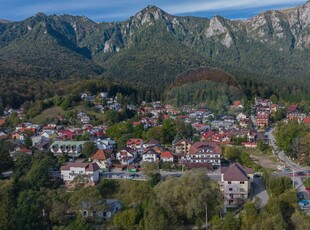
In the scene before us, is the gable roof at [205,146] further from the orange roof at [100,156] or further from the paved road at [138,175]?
the orange roof at [100,156]

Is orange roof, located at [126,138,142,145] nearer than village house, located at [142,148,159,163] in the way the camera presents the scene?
No

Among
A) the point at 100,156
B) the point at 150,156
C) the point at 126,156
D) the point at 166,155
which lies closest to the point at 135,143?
the point at 126,156

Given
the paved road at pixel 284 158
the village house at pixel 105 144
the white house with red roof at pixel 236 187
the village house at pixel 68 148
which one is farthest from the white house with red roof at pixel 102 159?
the paved road at pixel 284 158

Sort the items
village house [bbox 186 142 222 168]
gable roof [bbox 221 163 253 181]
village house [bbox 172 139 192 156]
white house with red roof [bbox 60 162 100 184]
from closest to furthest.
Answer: gable roof [bbox 221 163 253 181], white house with red roof [bbox 60 162 100 184], village house [bbox 186 142 222 168], village house [bbox 172 139 192 156]

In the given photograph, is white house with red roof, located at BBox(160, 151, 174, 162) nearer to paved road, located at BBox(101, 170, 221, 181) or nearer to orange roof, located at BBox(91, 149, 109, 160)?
paved road, located at BBox(101, 170, 221, 181)

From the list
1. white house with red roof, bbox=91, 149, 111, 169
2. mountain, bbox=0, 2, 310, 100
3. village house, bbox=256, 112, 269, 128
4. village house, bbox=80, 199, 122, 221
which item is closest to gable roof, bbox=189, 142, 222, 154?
white house with red roof, bbox=91, 149, 111, 169

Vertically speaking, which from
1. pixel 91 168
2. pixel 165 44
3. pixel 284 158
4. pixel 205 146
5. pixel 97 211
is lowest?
pixel 284 158

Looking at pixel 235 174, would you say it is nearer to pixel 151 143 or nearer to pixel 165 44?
pixel 151 143
